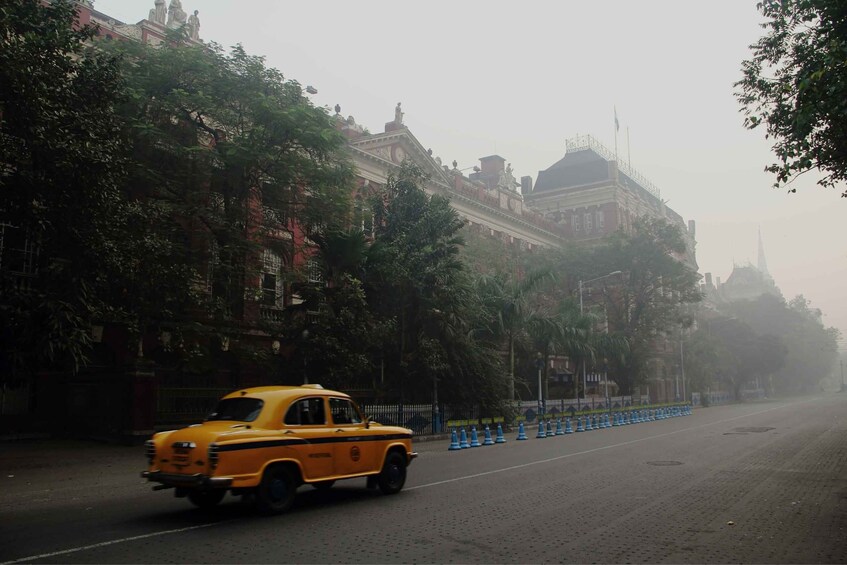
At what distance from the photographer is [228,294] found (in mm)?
23047

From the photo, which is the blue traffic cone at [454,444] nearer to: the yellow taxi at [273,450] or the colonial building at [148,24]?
the yellow taxi at [273,450]

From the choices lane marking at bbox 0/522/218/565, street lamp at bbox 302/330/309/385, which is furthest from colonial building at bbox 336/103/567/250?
lane marking at bbox 0/522/218/565

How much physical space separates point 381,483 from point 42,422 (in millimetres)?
17838

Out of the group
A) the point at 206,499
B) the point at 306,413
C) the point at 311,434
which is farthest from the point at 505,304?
the point at 206,499

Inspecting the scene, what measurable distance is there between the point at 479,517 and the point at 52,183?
34.1ft

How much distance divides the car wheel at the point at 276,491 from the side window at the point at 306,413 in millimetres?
725

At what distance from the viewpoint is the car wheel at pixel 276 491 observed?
→ 8984 millimetres

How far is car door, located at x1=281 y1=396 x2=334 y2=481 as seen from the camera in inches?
376

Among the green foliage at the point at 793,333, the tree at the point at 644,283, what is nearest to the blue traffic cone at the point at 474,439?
the tree at the point at 644,283

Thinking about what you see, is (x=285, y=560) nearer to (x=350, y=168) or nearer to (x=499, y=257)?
(x=350, y=168)

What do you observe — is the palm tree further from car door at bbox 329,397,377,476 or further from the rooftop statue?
car door at bbox 329,397,377,476

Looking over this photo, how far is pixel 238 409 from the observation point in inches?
385

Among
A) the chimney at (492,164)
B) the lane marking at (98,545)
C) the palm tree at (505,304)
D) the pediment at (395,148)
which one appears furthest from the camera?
the chimney at (492,164)

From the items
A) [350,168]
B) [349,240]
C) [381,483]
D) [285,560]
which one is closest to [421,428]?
[349,240]
